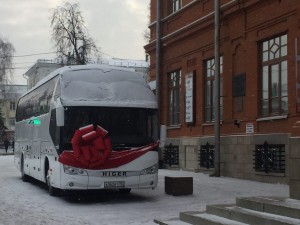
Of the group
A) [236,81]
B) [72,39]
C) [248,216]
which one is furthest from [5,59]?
[248,216]

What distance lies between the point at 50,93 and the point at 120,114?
9.18ft

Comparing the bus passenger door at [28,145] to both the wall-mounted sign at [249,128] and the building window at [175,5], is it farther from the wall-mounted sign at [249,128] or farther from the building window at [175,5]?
the building window at [175,5]

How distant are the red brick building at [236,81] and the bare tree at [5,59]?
118 ft

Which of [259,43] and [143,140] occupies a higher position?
[259,43]

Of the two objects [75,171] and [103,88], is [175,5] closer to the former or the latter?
[103,88]

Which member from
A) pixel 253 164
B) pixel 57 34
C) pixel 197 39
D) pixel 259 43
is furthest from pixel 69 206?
pixel 57 34

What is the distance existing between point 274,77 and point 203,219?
365 inches

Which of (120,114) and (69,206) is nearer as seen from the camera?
(69,206)

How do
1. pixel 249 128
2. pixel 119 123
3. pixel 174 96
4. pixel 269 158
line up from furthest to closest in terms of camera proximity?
pixel 174 96 → pixel 249 128 → pixel 269 158 → pixel 119 123

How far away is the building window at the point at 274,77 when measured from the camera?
56.0ft

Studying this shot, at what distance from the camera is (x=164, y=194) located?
48.1 ft

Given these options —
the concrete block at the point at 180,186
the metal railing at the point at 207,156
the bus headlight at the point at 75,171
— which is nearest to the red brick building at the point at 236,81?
the metal railing at the point at 207,156

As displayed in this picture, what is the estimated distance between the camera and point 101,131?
13.0 meters

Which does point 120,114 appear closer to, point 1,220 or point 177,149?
point 1,220
